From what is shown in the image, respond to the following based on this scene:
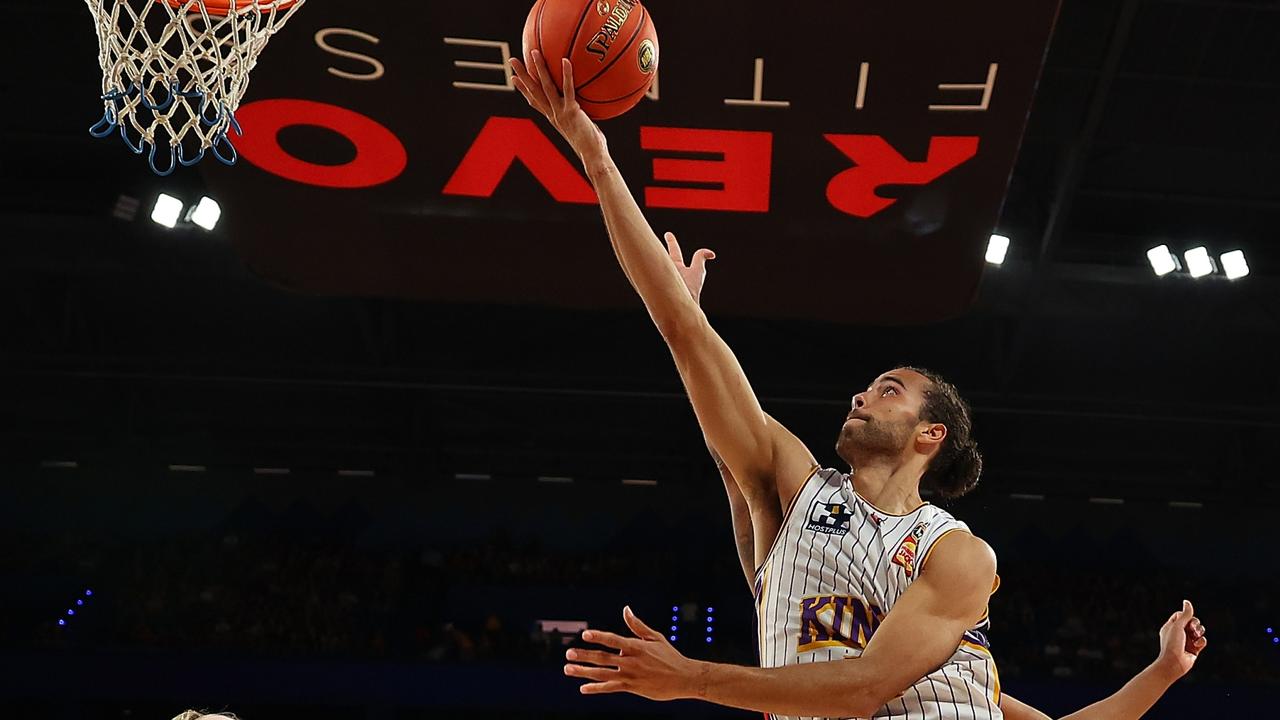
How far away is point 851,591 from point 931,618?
20cm

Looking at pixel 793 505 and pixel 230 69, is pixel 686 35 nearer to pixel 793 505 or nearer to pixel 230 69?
pixel 230 69

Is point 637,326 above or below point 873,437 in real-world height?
above

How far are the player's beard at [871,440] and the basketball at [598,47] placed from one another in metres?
1.08

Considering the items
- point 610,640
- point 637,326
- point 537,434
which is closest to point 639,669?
point 610,640

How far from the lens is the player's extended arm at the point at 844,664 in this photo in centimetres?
207

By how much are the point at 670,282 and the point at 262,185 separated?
5.87 meters

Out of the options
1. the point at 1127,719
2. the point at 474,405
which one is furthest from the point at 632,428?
the point at 1127,719

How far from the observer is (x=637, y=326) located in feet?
45.7

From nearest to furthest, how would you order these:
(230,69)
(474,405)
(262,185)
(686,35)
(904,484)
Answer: (904,484)
(230,69)
(686,35)
(262,185)
(474,405)

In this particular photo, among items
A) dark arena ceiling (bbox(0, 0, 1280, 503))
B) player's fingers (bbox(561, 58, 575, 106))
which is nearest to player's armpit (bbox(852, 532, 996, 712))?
player's fingers (bbox(561, 58, 575, 106))

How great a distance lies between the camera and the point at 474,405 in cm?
1558

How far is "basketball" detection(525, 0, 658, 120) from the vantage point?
10.4 ft

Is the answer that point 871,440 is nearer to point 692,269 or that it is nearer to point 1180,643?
point 692,269

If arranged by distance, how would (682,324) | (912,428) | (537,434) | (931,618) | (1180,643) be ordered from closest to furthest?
(931,618)
(682,324)
(912,428)
(1180,643)
(537,434)
